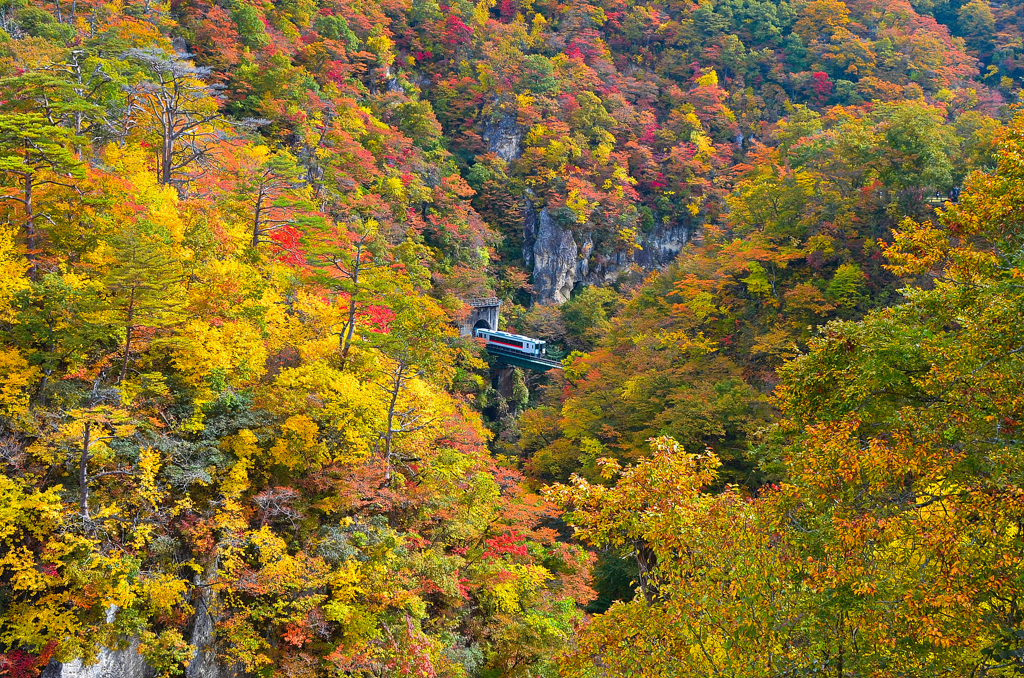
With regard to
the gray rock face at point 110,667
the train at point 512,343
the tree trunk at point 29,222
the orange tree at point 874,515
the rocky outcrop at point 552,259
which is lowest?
the train at point 512,343

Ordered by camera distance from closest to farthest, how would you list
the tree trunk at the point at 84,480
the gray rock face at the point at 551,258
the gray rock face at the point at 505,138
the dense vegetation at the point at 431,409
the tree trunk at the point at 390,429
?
the dense vegetation at the point at 431,409, the tree trunk at the point at 84,480, the tree trunk at the point at 390,429, the gray rock face at the point at 551,258, the gray rock face at the point at 505,138

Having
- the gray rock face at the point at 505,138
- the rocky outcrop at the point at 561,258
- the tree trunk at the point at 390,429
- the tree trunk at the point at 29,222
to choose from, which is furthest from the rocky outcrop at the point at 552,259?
the tree trunk at the point at 29,222

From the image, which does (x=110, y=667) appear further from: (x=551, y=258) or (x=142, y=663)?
(x=551, y=258)

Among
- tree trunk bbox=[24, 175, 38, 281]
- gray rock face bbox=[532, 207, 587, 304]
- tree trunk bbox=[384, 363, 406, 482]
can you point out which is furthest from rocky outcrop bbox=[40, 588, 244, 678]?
gray rock face bbox=[532, 207, 587, 304]

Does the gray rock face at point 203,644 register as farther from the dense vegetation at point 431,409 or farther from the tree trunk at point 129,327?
the tree trunk at point 129,327

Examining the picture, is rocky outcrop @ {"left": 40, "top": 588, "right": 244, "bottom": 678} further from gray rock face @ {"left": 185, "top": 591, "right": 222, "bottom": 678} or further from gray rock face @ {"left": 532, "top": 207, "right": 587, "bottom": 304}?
gray rock face @ {"left": 532, "top": 207, "right": 587, "bottom": 304}

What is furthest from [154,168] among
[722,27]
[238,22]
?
[722,27]

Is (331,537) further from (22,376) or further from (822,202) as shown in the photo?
(822,202)

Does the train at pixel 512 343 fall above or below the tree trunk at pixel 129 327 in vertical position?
below
